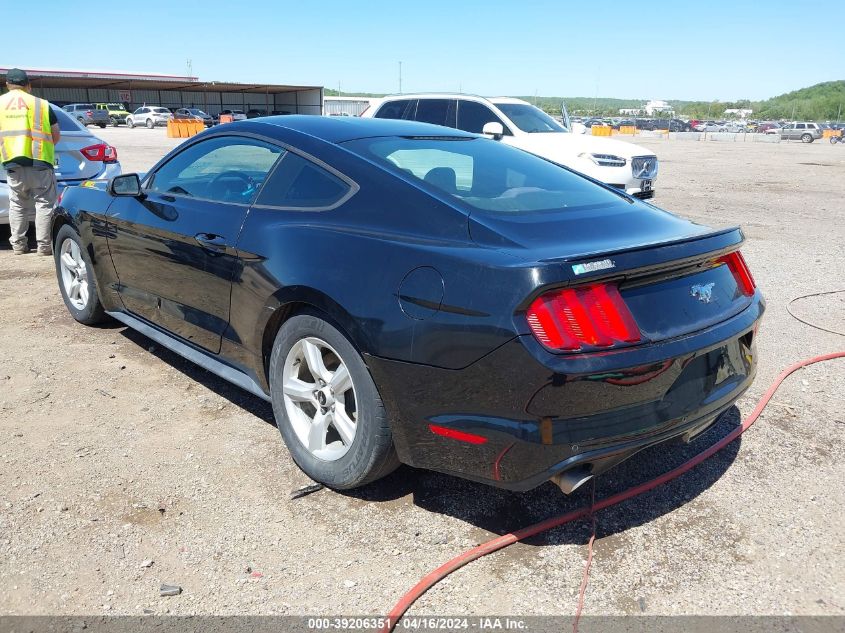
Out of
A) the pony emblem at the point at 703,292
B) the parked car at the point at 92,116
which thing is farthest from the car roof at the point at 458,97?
the parked car at the point at 92,116

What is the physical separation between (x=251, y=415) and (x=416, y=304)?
1671mm

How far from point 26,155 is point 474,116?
6.99 meters

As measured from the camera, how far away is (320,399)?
120 inches

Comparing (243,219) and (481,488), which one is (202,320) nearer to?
(243,219)

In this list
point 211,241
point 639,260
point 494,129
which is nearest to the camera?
point 639,260

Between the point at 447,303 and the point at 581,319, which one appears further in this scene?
the point at 447,303

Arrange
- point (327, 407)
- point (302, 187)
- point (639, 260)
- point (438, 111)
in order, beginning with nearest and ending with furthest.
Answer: point (639, 260) → point (327, 407) → point (302, 187) → point (438, 111)

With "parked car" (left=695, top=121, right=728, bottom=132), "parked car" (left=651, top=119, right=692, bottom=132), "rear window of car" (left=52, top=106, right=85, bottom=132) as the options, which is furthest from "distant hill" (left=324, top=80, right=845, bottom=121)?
"rear window of car" (left=52, top=106, right=85, bottom=132)

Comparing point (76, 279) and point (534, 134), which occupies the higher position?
point (534, 134)

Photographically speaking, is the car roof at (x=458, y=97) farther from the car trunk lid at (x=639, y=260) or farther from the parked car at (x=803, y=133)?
the parked car at (x=803, y=133)

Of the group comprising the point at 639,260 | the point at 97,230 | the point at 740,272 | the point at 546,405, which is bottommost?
the point at 546,405

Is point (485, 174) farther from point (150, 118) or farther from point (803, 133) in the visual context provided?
point (803, 133)

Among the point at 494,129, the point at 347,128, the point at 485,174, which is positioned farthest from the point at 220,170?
the point at 494,129

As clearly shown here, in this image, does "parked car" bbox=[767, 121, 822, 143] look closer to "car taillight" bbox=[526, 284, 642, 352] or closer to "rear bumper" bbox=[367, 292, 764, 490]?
"rear bumper" bbox=[367, 292, 764, 490]
